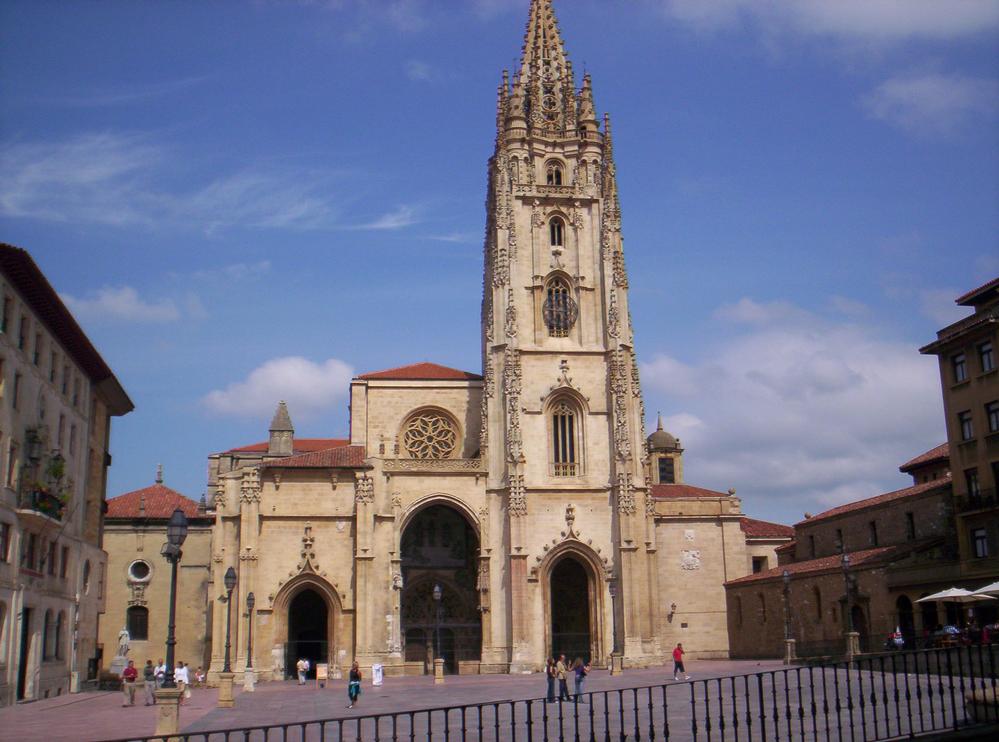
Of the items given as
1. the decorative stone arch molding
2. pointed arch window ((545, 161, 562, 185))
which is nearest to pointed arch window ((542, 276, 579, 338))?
pointed arch window ((545, 161, 562, 185))

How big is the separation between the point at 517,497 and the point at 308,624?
12.8 metres

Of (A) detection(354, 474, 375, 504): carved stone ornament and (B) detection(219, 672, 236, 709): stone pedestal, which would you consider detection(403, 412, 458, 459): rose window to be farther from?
(B) detection(219, 672, 236, 709): stone pedestal

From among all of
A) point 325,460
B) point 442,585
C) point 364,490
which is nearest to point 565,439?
point 442,585

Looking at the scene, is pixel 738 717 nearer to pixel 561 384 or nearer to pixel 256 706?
pixel 256 706

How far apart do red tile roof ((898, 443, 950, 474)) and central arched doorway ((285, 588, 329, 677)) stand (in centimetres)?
3166

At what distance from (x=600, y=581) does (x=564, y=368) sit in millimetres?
10814

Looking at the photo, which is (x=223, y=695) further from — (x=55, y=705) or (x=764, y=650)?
(x=764, y=650)

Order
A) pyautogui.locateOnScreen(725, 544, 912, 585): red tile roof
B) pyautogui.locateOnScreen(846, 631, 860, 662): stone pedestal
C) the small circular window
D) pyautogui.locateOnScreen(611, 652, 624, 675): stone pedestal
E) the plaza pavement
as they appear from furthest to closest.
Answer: the small circular window, pyautogui.locateOnScreen(611, 652, 624, 675): stone pedestal, pyautogui.locateOnScreen(725, 544, 912, 585): red tile roof, pyautogui.locateOnScreen(846, 631, 860, 662): stone pedestal, the plaza pavement

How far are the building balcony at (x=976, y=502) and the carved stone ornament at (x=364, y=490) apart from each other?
2524cm

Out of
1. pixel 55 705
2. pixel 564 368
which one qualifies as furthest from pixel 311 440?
pixel 55 705

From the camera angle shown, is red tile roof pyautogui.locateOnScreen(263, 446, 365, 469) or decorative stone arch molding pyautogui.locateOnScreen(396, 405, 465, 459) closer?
red tile roof pyautogui.locateOnScreen(263, 446, 365, 469)

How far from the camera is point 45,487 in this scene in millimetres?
31703

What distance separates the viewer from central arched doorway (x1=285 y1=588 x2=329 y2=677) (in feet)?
166

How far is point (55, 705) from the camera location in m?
30.5
